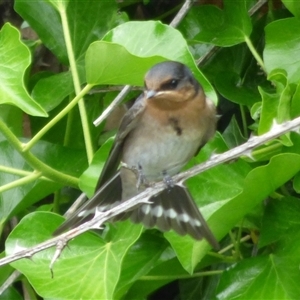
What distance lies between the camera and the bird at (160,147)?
64.2 inches

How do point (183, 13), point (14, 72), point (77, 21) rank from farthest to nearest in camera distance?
point (77, 21) < point (183, 13) < point (14, 72)

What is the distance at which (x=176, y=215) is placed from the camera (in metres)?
1.71

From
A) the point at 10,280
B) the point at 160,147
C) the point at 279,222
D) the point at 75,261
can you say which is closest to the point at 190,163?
the point at 160,147

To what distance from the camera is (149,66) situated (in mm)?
1545

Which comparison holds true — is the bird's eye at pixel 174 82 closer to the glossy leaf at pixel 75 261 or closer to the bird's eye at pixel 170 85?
the bird's eye at pixel 170 85

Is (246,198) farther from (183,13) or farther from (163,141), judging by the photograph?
(183,13)

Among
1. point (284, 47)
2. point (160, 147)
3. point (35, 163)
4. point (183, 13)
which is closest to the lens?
point (35, 163)

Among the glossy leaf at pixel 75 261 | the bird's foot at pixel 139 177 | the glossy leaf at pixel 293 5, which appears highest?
the glossy leaf at pixel 293 5

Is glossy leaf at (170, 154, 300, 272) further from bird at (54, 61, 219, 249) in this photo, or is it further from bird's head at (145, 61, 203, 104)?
bird's head at (145, 61, 203, 104)

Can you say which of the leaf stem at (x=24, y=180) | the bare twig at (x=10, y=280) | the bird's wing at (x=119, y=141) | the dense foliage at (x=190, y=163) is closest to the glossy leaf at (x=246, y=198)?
the dense foliage at (x=190, y=163)

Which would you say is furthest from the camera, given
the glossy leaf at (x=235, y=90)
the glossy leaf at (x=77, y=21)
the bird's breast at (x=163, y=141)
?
the glossy leaf at (x=77, y=21)

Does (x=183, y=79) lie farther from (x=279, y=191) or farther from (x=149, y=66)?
(x=279, y=191)

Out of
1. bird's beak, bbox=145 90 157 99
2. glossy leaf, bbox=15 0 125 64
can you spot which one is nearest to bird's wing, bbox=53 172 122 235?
bird's beak, bbox=145 90 157 99

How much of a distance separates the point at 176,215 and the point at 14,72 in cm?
52
